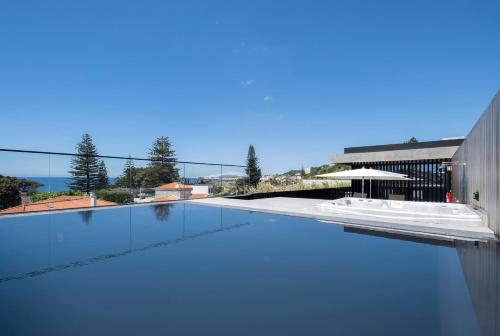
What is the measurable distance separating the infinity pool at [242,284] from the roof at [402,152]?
7.50 m

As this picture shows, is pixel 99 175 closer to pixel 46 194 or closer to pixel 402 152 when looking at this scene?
pixel 46 194

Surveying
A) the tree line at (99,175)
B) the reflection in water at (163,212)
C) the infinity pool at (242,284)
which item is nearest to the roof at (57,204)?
the tree line at (99,175)

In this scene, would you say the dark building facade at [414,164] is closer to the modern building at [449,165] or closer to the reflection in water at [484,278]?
the modern building at [449,165]

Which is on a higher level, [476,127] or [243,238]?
[476,127]

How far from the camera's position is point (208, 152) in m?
31.2

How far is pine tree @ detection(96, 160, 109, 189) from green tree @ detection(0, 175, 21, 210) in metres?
2.15

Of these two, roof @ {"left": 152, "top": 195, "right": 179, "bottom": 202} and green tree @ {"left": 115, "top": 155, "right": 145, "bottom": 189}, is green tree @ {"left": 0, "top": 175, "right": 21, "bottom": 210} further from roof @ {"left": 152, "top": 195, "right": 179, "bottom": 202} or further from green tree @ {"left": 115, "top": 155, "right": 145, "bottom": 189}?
roof @ {"left": 152, "top": 195, "right": 179, "bottom": 202}

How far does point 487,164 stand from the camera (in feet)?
17.5

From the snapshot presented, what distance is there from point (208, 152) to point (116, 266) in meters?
28.1

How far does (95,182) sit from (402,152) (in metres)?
11.8

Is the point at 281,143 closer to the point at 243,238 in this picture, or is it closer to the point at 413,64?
the point at 413,64

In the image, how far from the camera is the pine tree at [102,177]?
886 centimetres

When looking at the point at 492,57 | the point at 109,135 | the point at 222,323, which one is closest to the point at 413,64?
the point at 492,57

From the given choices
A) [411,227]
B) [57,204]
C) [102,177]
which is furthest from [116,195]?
[411,227]
